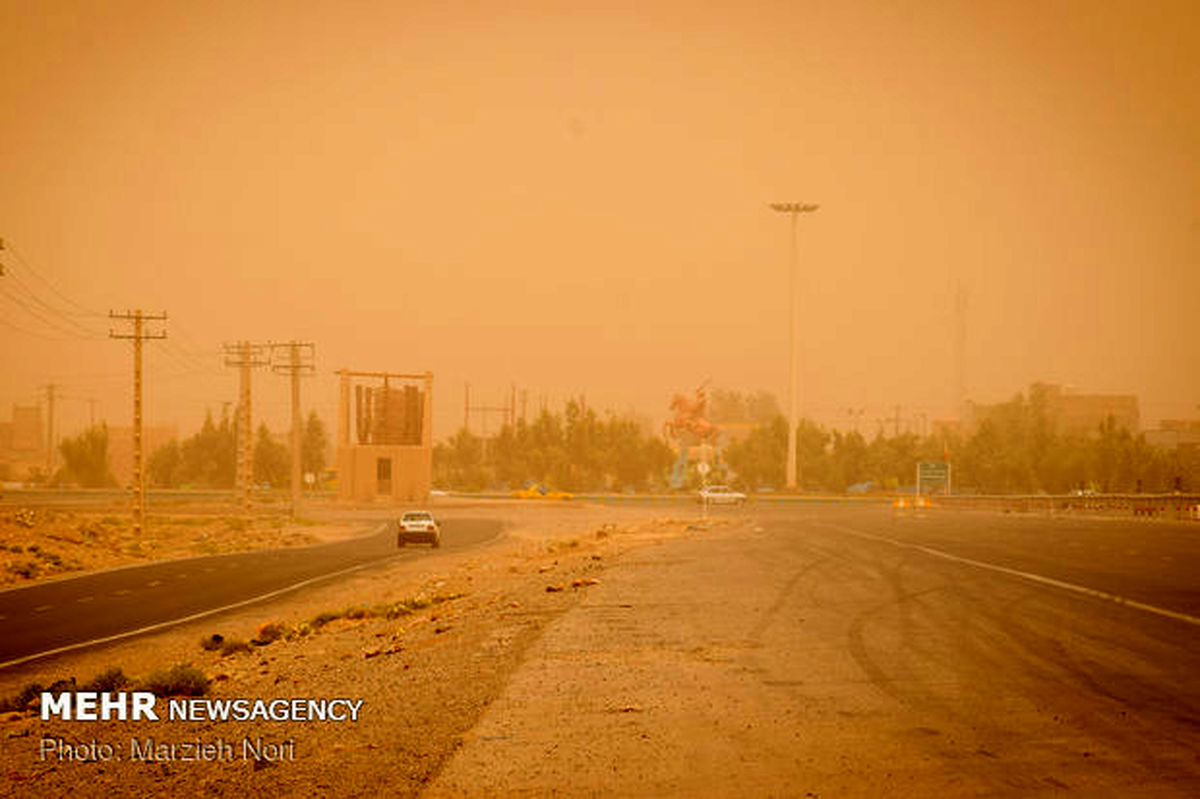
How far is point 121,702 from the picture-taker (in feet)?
47.5

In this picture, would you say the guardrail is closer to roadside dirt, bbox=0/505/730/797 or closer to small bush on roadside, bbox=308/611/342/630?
roadside dirt, bbox=0/505/730/797

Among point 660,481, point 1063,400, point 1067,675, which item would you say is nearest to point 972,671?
point 1067,675

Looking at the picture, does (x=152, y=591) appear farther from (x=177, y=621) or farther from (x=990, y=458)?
(x=990, y=458)

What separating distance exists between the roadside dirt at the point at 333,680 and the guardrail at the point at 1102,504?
44068 mm

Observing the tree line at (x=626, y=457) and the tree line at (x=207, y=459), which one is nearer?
the tree line at (x=626, y=457)

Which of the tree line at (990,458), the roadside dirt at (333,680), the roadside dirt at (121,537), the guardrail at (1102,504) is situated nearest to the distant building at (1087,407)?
the tree line at (990,458)

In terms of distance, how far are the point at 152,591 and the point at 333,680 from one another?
894 inches

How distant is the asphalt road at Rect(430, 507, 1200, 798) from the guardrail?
40.5 metres

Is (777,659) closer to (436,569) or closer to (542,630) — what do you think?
(542,630)

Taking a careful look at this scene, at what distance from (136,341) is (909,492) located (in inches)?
3633

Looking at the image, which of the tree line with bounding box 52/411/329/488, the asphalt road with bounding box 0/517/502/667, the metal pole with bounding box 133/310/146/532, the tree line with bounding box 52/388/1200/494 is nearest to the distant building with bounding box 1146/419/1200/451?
the tree line with bounding box 52/388/1200/494

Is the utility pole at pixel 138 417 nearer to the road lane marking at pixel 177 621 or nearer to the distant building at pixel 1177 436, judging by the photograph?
the road lane marking at pixel 177 621

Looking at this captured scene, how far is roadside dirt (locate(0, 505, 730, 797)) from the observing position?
10227 millimetres

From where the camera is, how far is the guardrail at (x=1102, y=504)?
204ft
